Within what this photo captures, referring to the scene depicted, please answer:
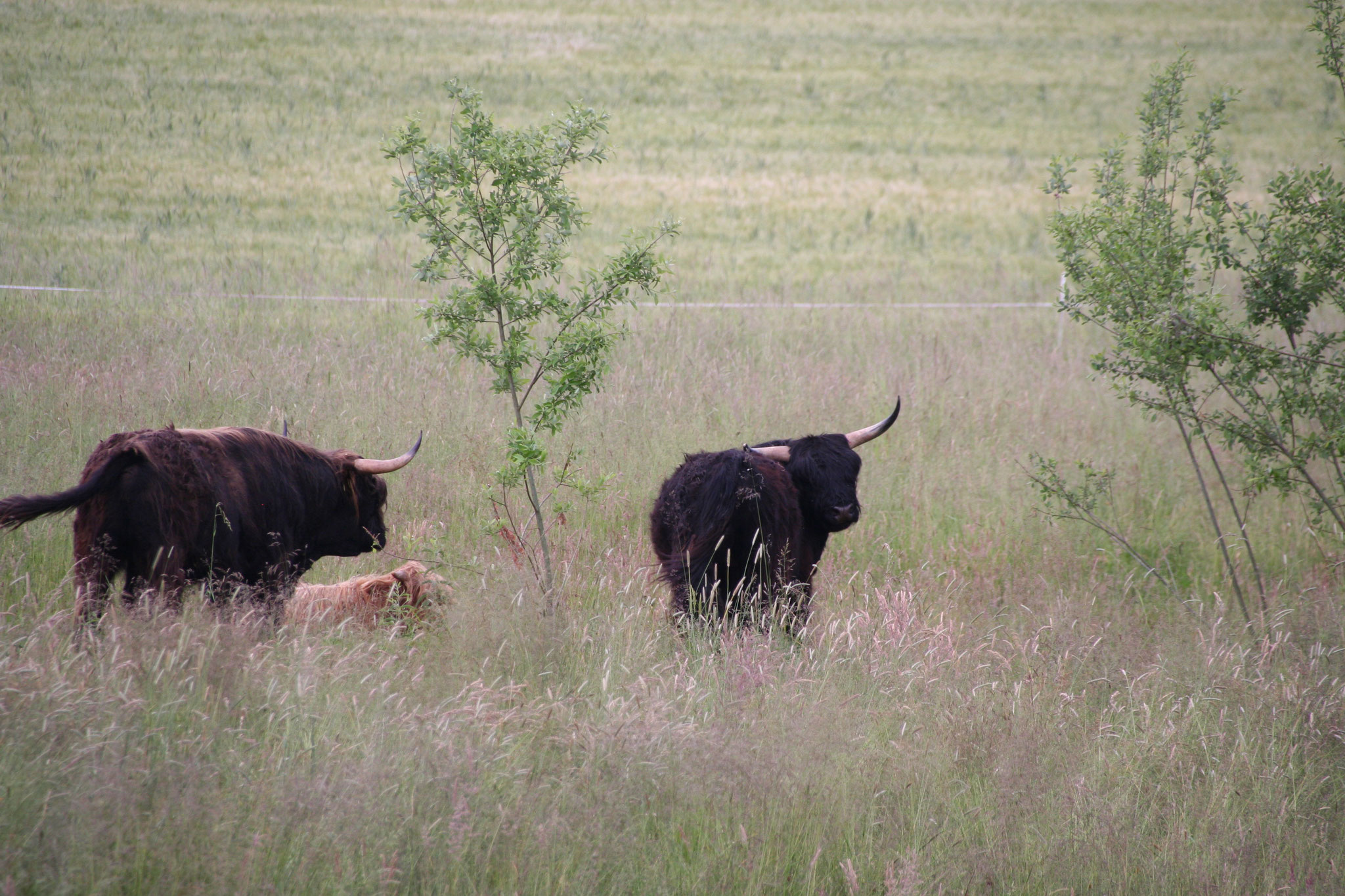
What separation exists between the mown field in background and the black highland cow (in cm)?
29

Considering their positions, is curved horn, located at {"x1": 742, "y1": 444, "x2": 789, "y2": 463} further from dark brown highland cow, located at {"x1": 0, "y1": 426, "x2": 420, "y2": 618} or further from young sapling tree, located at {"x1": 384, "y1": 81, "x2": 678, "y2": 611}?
dark brown highland cow, located at {"x1": 0, "y1": 426, "x2": 420, "y2": 618}

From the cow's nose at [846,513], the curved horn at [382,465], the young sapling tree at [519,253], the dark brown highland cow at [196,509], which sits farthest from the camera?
the curved horn at [382,465]

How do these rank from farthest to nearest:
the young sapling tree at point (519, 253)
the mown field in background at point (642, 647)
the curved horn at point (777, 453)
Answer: the curved horn at point (777, 453), the young sapling tree at point (519, 253), the mown field in background at point (642, 647)

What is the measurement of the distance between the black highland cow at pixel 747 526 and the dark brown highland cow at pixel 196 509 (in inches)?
60.1

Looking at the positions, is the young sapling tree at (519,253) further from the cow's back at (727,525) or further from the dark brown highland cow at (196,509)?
the dark brown highland cow at (196,509)

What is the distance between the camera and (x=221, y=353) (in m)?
9.43

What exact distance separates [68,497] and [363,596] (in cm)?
177

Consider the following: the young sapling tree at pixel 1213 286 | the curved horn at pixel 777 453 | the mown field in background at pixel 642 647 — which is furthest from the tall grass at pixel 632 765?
the young sapling tree at pixel 1213 286

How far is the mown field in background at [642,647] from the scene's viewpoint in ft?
10.7

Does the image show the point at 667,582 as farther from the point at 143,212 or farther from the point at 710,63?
the point at 710,63

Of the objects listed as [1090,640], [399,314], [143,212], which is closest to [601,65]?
[143,212]

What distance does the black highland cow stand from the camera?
5.19m

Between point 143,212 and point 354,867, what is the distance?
1819 cm

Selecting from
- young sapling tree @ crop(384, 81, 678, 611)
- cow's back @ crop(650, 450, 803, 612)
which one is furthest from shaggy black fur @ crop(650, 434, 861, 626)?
young sapling tree @ crop(384, 81, 678, 611)
